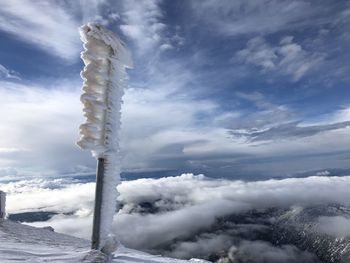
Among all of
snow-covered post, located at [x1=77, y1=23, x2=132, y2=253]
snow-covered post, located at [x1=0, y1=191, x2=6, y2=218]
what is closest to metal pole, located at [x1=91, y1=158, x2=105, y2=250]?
snow-covered post, located at [x1=77, y1=23, x2=132, y2=253]

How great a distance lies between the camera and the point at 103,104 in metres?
9.94

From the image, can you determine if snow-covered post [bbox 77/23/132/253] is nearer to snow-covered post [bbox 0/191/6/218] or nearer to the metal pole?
the metal pole

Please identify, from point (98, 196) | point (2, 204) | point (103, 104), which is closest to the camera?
point (103, 104)

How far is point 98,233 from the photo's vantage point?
10.5m

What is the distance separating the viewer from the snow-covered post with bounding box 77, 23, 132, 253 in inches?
389

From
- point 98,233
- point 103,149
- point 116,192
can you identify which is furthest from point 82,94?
point 98,233

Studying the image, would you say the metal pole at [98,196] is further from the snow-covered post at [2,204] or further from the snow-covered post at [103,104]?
the snow-covered post at [2,204]

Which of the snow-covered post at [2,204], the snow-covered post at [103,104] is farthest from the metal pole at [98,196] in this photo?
the snow-covered post at [2,204]

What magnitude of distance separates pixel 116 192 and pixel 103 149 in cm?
125

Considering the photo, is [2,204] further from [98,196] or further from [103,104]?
[103,104]

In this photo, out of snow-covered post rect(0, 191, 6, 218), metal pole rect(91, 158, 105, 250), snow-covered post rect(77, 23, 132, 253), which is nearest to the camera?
snow-covered post rect(77, 23, 132, 253)

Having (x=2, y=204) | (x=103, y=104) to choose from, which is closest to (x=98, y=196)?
(x=103, y=104)

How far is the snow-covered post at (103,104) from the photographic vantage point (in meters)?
9.88

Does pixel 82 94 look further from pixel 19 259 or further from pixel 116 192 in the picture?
pixel 19 259
